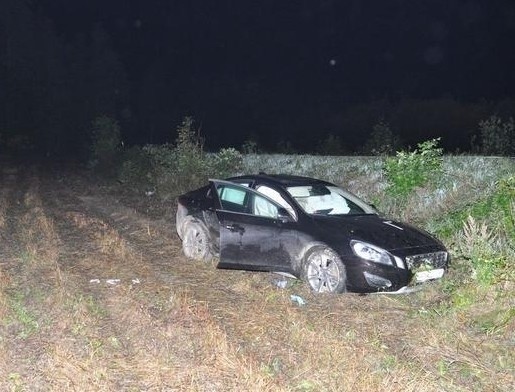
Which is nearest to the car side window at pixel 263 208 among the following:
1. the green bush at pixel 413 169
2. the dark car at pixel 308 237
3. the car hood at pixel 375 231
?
the dark car at pixel 308 237

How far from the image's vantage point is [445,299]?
7121mm

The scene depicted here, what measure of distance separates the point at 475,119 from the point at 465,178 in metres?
14.1

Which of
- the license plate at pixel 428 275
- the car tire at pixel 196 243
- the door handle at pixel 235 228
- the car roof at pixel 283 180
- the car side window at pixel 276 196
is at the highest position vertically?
the car roof at pixel 283 180

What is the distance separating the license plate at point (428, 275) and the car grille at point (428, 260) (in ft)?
0.21

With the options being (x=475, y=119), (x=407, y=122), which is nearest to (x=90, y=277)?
(x=475, y=119)

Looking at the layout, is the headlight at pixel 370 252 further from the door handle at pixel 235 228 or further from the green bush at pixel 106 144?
the green bush at pixel 106 144

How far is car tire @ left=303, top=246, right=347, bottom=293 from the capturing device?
726 centimetres

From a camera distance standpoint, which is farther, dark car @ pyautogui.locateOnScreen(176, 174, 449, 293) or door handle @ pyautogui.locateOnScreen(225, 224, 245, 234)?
door handle @ pyautogui.locateOnScreen(225, 224, 245, 234)

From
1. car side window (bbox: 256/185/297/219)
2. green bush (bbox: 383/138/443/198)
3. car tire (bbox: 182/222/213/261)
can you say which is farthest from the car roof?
green bush (bbox: 383/138/443/198)

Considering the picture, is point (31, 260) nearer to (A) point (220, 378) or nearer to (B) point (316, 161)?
(A) point (220, 378)

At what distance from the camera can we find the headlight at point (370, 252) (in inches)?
279

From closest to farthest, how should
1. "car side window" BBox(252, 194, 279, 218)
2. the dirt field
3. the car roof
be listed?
the dirt field → "car side window" BBox(252, 194, 279, 218) → the car roof

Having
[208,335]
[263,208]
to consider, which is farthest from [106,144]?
[208,335]

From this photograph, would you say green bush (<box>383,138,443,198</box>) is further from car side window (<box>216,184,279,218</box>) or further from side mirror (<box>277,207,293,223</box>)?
side mirror (<box>277,207,293,223</box>)
